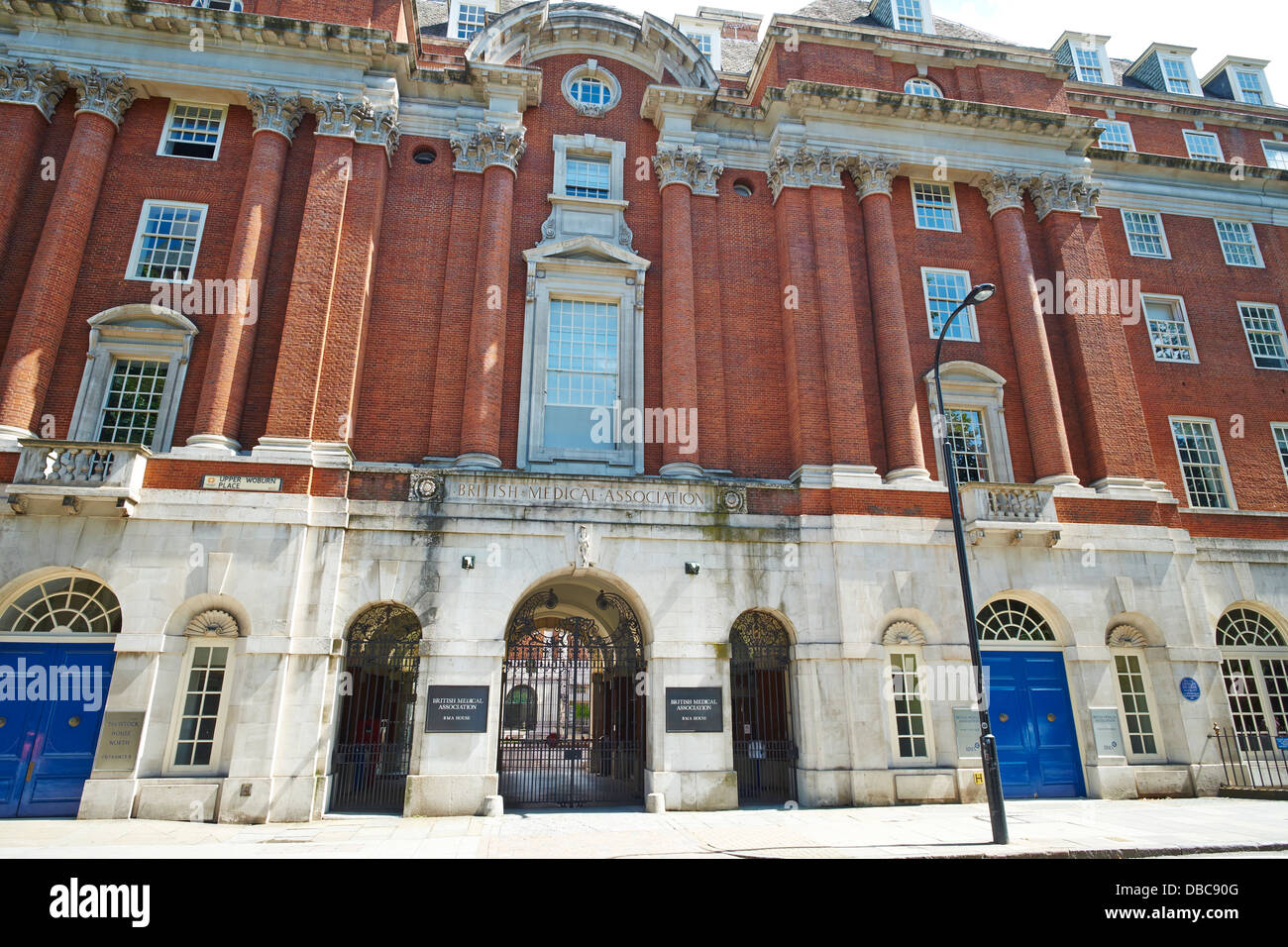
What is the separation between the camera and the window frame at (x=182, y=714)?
47.5 feet

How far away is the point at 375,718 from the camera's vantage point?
1597cm

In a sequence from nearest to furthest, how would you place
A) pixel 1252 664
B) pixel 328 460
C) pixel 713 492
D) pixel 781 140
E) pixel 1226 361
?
pixel 328 460 → pixel 713 492 → pixel 1252 664 → pixel 781 140 → pixel 1226 361

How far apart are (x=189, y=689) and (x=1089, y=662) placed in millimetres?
20597

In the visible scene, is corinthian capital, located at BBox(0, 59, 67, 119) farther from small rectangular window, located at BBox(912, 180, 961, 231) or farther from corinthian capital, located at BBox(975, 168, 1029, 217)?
corinthian capital, located at BBox(975, 168, 1029, 217)

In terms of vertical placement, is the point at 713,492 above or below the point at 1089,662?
above

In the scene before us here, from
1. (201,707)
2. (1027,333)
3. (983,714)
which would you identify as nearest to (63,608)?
(201,707)

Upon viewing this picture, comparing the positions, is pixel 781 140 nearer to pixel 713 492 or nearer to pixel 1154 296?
pixel 713 492

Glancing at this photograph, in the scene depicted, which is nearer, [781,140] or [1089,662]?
[1089,662]

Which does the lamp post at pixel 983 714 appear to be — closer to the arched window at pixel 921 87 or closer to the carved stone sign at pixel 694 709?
the carved stone sign at pixel 694 709

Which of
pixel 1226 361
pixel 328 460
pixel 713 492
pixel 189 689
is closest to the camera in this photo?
pixel 189 689

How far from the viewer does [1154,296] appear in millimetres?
23219

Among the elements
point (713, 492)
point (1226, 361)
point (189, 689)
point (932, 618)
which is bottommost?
point (189, 689)

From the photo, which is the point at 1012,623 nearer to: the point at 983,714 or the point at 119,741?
the point at 983,714

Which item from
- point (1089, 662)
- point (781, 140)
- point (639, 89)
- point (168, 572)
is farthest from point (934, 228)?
point (168, 572)
